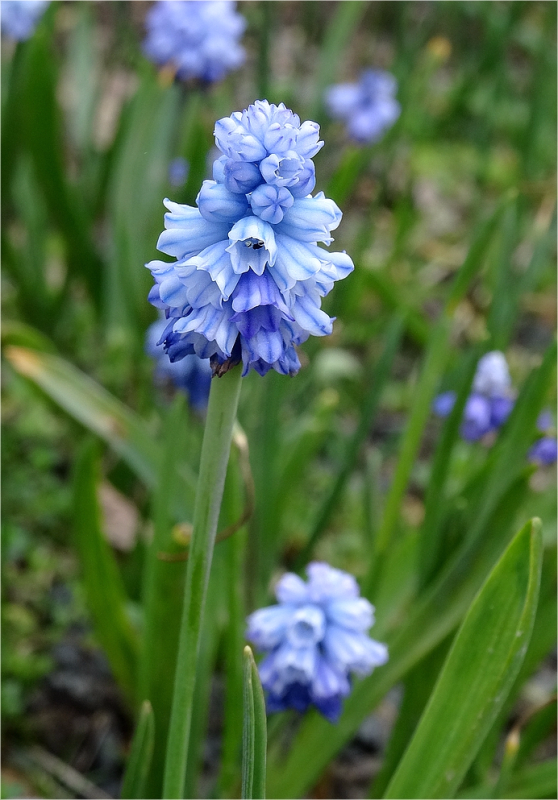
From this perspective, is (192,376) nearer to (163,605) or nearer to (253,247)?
(163,605)

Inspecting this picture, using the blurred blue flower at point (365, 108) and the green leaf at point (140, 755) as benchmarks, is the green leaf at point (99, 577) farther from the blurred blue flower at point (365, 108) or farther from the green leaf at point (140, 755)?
the blurred blue flower at point (365, 108)

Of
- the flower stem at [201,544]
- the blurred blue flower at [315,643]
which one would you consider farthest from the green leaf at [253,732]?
the blurred blue flower at [315,643]

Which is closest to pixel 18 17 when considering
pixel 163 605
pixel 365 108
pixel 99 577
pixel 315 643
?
pixel 365 108

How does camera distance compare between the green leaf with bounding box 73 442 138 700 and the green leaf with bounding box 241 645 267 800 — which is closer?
the green leaf with bounding box 241 645 267 800

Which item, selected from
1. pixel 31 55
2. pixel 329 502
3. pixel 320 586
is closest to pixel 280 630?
pixel 320 586

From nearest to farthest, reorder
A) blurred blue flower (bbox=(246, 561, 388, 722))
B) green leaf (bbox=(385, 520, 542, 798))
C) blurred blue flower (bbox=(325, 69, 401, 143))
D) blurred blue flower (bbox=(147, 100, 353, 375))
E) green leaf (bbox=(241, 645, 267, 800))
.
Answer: blurred blue flower (bbox=(147, 100, 353, 375)) < green leaf (bbox=(241, 645, 267, 800)) < green leaf (bbox=(385, 520, 542, 798)) < blurred blue flower (bbox=(246, 561, 388, 722)) < blurred blue flower (bbox=(325, 69, 401, 143))

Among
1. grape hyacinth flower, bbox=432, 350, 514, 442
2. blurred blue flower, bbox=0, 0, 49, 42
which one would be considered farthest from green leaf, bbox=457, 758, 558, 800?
blurred blue flower, bbox=0, 0, 49, 42

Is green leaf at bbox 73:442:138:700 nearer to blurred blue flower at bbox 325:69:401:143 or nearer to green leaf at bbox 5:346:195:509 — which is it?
green leaf at bbox 5:346:195:509
